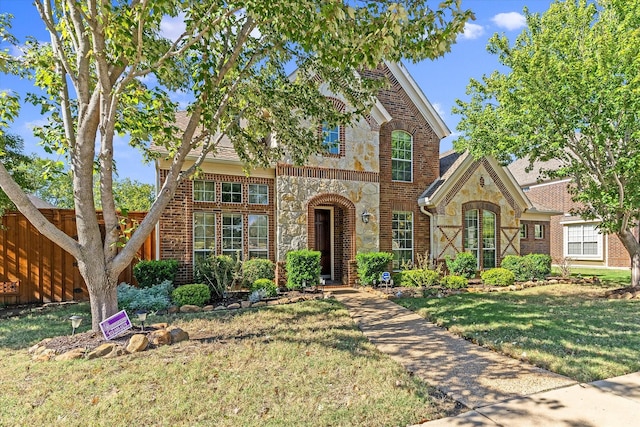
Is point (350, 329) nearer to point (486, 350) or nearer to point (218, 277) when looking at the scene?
point (486, 350)

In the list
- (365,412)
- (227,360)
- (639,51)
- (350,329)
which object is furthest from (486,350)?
(639,51)

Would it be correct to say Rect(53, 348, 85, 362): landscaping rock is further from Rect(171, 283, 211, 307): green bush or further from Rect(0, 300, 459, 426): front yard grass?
Rect(171, 283, 211, 307): green bush

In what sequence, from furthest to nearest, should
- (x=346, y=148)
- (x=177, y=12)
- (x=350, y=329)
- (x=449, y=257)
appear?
(x=449, y=257) < (x=346, y=148) < (x=350, y=329) < (x=177, y=12)

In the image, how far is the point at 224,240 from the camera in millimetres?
10609

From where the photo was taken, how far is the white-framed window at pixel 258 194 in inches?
431

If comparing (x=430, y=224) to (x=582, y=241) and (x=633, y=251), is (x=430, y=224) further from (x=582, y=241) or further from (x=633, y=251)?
(x=582, y=241)

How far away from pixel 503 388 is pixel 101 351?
17.1 ft

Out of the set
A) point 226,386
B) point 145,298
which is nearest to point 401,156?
point 145,298

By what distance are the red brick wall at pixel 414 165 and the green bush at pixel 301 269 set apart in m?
3.09

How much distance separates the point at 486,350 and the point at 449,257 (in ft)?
25.8

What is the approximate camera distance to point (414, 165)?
13266 mm

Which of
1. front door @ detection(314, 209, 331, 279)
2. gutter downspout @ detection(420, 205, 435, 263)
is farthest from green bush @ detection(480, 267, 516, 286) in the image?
front door @ detection(314, 209, 331, 279)

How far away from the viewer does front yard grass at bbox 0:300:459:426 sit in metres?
3.45

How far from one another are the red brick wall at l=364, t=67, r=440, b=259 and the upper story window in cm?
16
